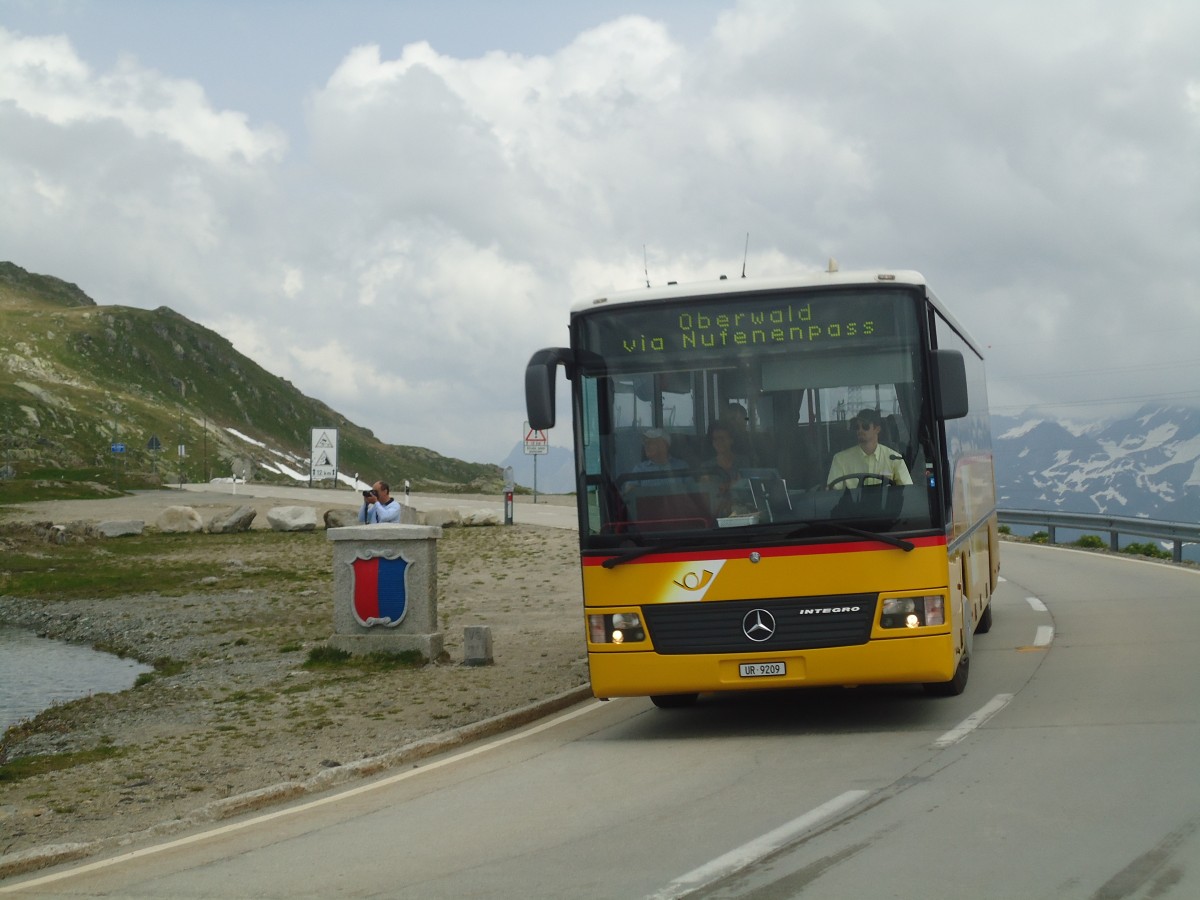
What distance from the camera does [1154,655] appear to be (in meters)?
13.3

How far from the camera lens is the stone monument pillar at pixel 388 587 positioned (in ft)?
49.9

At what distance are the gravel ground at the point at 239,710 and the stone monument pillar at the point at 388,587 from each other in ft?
1.74

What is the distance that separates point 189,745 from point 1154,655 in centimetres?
880

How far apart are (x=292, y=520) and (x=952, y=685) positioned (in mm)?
31093

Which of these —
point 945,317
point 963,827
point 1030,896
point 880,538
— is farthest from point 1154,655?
point 1030,896

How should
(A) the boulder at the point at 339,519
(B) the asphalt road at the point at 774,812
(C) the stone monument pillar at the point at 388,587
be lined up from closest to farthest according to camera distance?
(B) the asphalt road at the point at 774,812, (C) the stone monument pillar at the point at 388,587, (A) the boulder at the point at 339,519

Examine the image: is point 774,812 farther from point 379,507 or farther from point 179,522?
point 179,522

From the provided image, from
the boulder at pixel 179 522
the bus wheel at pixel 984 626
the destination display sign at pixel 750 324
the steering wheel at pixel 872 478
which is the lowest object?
the bus wheel at pixel 984 626

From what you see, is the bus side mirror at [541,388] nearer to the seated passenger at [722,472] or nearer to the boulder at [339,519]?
the seated passenger at [722,472]

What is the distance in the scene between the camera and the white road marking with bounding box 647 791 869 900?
237 inches

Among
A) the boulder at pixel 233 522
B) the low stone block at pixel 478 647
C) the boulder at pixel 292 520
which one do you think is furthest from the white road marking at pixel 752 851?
the boulder at pixel 233 522

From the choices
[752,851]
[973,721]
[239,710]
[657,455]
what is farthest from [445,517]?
[752,851]

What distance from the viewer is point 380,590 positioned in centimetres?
1544

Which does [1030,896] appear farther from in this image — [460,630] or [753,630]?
[460,630]
